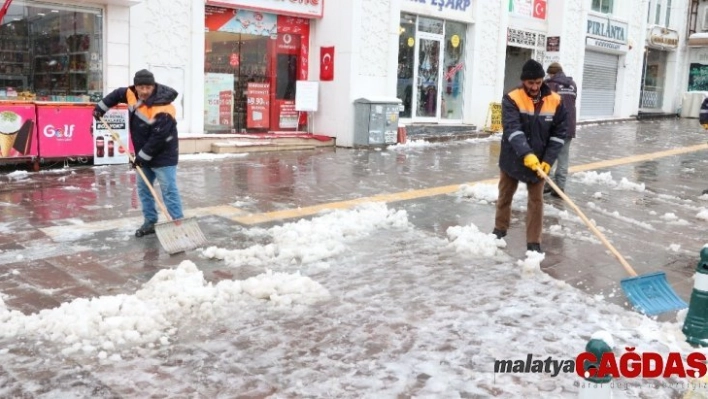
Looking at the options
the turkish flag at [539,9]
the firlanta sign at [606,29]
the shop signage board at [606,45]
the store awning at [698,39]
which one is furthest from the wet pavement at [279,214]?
the store awning at [698,39]

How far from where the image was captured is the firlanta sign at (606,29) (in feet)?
74.3

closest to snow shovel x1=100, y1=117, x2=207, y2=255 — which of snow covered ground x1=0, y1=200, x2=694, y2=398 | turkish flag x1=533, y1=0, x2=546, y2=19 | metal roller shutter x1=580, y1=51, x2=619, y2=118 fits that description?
snow covered ground x1=0, y1=200, x2=694, y2=398

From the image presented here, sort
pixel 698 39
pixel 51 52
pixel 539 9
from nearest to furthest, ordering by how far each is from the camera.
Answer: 1. pixel 51 52
2. pixel 539 9
3. pixel 698 39

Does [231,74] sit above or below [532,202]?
above

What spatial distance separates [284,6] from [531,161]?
386 inches

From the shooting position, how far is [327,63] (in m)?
15.1

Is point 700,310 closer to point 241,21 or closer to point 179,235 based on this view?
point 179,235

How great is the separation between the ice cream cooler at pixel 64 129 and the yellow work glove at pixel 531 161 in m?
7.46

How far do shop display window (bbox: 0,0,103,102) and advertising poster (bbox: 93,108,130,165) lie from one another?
0.73 meters

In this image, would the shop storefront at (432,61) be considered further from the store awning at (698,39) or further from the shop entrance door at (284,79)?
the store awning at (698,39)

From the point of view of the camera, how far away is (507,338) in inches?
169

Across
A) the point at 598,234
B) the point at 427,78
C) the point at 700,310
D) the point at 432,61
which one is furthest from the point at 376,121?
the point at 700,310

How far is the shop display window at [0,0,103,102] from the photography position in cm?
1096

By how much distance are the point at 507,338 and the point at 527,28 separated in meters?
18.0
